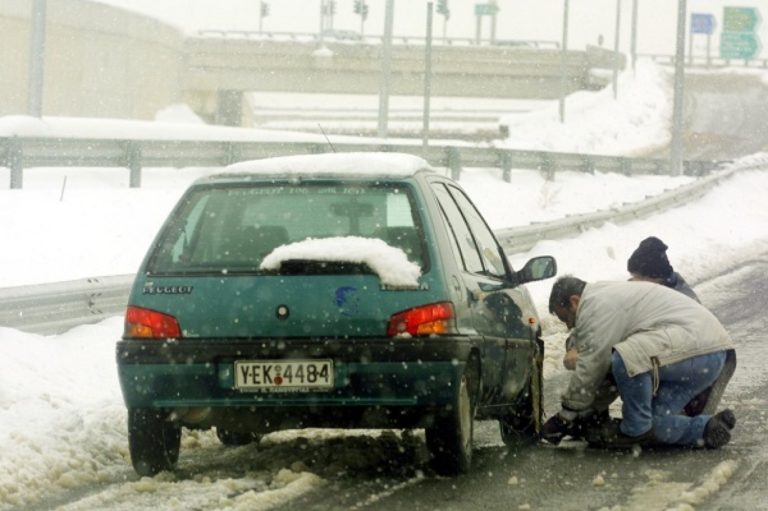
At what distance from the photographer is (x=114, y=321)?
10.8 m

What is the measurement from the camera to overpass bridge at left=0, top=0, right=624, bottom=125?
58438mm

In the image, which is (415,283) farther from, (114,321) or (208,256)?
(114,321)

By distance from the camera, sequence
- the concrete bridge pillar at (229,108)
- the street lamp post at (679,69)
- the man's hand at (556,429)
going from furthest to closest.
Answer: the concrete bridge pillar at (229,108)
the street lamp post at (679,69)
the man's hand at (556,429)

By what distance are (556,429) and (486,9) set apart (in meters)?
110

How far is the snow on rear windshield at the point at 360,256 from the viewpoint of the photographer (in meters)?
6.80

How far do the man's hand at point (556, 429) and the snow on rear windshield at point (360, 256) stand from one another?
6.44 feet

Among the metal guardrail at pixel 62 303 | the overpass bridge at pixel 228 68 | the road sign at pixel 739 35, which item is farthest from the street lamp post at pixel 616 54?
the metal guardrail at pixel 62 303

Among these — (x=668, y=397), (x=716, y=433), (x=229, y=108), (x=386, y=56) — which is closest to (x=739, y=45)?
(x=229, y=108)

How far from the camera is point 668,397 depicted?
27.3ft

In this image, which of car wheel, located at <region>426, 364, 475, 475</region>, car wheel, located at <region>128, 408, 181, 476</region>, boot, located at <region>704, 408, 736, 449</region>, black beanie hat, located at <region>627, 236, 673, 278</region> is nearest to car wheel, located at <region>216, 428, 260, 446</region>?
car wheel, located at <region>128, 408, 181, 476</region>

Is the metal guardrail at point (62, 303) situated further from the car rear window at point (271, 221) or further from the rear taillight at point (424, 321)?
the rear taillight at point (424, 321)

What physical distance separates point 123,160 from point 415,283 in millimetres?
19789

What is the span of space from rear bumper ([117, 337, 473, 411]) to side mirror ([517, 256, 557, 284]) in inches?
59.5

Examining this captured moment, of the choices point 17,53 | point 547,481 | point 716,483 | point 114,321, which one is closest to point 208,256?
point 547,481
